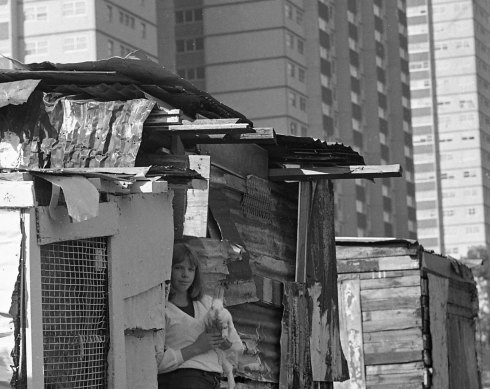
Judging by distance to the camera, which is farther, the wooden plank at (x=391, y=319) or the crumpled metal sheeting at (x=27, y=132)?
the wooden plank at (x=391, y=319)

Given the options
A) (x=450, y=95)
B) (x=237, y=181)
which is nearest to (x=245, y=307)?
(x=237, y=181)

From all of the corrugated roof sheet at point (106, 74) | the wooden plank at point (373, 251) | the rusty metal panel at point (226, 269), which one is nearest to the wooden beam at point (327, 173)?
the rusty metal panel at point (226, 269)

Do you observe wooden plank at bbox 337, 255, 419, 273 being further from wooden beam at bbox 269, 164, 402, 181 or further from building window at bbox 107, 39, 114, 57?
building window at bbox 107, 39, 114, 57

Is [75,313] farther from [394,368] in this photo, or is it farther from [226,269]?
[394,368]

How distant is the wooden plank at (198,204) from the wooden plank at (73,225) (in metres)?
1.77

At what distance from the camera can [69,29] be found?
79500mm

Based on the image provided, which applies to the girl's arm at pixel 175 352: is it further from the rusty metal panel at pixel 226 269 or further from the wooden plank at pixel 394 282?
the wooden plank at pixel 394 282

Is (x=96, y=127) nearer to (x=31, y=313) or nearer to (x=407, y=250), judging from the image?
(x=31, y=313)

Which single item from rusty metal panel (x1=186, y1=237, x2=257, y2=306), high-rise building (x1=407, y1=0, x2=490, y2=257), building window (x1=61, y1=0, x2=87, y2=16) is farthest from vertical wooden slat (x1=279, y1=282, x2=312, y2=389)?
high-rise building (x1=407, y1=0, x2=490, y2=257)

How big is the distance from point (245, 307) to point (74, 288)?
3.42 metres

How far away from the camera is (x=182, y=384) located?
895 centimetres

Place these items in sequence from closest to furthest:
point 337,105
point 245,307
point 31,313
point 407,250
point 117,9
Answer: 1. point 31,313
2. point 245,307
3. point 407,250
4. point 117,9
5. point 337,105

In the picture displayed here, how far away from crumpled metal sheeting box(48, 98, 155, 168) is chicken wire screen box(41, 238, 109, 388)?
1421 millimetres

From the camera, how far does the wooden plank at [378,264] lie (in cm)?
1648
